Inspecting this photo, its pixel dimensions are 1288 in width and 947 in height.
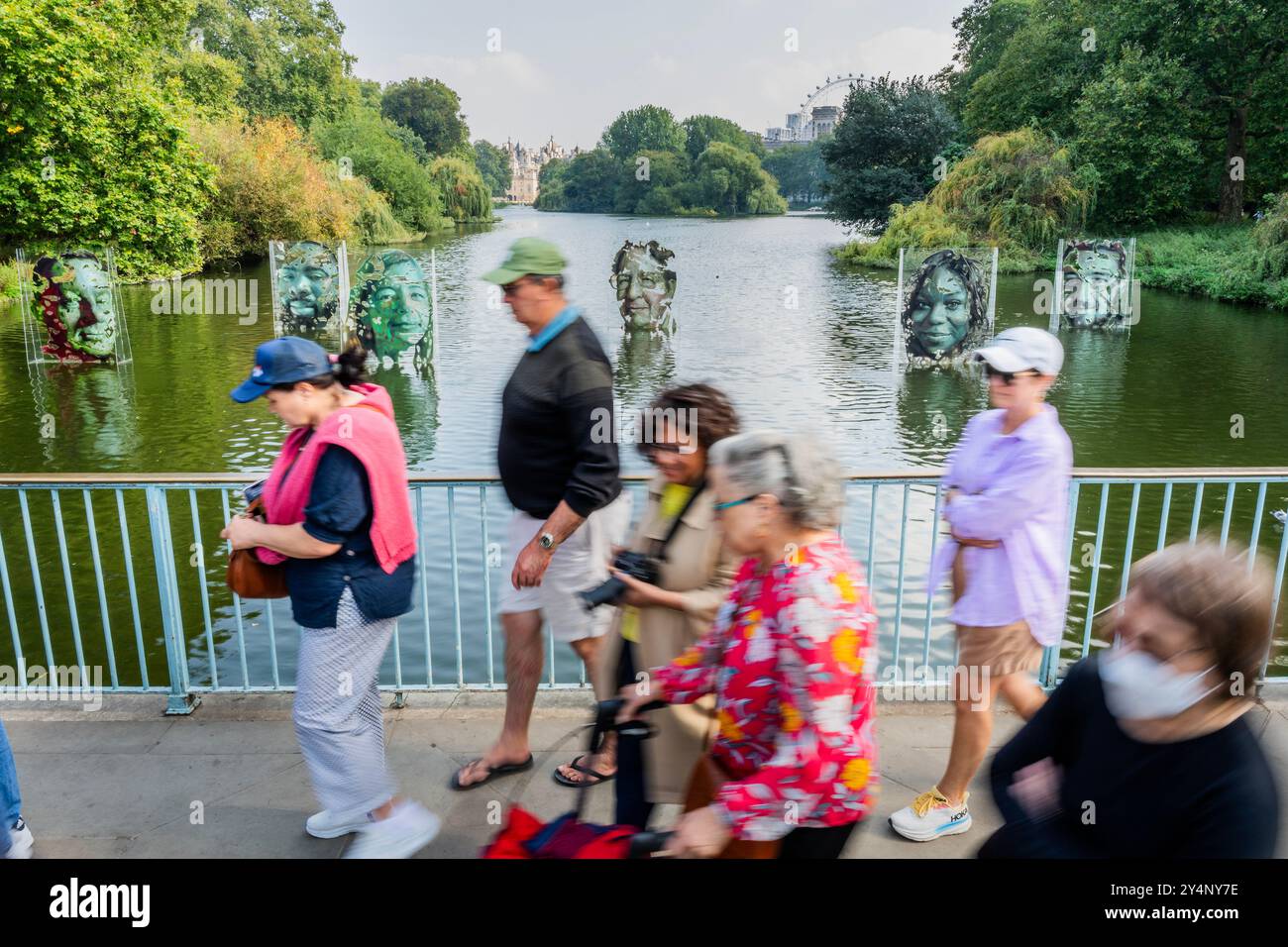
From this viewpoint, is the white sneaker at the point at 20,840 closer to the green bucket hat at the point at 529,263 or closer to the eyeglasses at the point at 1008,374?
the green bucket hat at the point at 529,263

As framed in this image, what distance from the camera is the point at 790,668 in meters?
2.10

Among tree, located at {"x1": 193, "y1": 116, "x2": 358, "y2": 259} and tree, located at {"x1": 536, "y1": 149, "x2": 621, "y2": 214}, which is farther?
tree, located at {"x1": 536, "y1": 149, "x2": 621, "y2": 214}

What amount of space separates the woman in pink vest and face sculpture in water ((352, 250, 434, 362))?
16102mm

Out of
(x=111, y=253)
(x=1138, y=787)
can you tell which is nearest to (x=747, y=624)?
(x=1138, y=787)

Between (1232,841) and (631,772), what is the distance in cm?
148

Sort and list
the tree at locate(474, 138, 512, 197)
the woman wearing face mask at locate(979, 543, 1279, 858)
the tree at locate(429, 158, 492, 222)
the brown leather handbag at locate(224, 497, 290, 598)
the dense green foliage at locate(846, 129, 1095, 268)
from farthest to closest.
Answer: the tree at locate(474, 138, 512, 197), the tree at locate(429, 158, 492, 222), the dense green foliage at locate(846, 129, 1095, 268), the brown leather handbag at locate(224, 497, 290, 598), the woman wearing face mask at locate(979, 543, 1279, 858)

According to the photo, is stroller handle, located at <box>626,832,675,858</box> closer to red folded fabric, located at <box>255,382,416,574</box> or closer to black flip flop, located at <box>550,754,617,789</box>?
red folded fabric, located at <box>255,382,416,574</box>

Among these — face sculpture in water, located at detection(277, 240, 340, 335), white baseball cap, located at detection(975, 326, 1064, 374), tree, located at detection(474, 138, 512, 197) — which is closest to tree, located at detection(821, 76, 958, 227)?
face sculpture in water, located at detection(277, 240, 340, 335)

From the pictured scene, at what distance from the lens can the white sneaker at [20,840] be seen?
319cm

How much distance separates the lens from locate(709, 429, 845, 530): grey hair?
2.17 m
